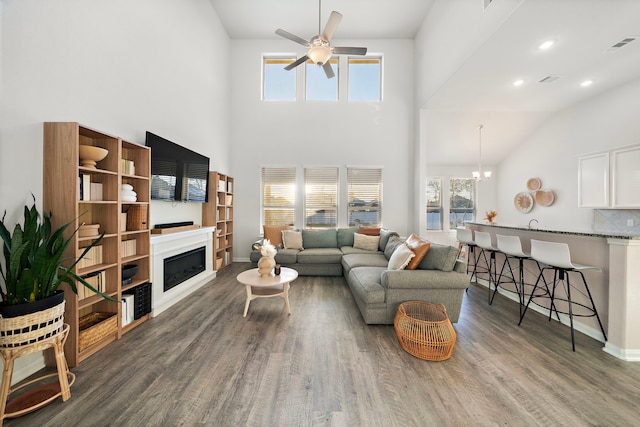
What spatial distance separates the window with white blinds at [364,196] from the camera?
6.09 metres

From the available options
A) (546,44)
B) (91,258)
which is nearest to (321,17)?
(546,44)

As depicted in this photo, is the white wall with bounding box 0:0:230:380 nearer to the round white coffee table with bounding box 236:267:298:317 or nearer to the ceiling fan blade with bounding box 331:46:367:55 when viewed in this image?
the round white coffee table with bounding box 236:267:298:317

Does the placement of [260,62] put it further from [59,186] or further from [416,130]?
[59,186]

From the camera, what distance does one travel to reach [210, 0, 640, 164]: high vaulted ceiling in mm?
2664

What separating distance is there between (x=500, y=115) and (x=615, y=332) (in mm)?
5067

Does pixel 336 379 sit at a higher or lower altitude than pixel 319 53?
lower

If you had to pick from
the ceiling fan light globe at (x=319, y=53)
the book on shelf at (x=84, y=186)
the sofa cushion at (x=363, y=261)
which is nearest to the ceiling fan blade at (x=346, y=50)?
the ceiling fan light globe at (x=319, y=53)

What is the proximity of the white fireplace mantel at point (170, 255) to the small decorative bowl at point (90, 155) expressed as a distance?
1048 millimetres

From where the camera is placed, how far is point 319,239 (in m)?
5.34

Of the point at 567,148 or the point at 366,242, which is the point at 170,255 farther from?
the point at 567,148

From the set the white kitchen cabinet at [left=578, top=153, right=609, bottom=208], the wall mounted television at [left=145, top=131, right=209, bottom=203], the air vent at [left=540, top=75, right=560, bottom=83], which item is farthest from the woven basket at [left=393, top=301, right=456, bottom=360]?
the white kitchen cabinet at [left=578, top=153, right=609, bottom=208]

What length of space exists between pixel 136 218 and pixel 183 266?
116 cm

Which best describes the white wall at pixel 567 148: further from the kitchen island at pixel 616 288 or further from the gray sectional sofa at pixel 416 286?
the gray sectional sofa at pixel 416 286

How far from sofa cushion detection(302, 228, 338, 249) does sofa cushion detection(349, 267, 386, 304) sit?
6.42 feet
